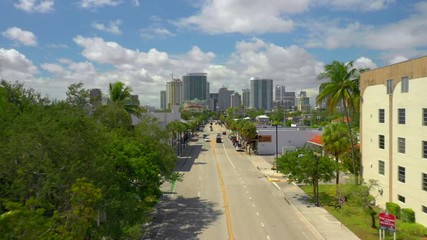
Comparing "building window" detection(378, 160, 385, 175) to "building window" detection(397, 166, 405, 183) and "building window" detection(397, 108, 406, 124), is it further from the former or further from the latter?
"building window" detection(397, 108, 406, 124)

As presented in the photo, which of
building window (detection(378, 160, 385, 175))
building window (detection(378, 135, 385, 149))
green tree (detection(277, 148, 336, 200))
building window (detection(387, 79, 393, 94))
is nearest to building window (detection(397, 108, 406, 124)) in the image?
building window (detection(387, 79, 393, 94))

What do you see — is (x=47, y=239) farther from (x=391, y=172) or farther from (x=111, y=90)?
(x=111, y=90)

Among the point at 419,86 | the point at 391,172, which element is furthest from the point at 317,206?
the point at 419,86

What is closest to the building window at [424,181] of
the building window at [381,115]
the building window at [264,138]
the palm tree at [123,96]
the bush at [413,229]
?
the bush at [413,229]

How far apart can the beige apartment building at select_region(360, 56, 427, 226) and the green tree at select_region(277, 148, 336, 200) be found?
3415mm

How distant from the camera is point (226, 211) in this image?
30672mm

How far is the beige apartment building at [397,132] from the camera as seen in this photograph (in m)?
25.4

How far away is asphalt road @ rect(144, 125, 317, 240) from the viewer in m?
25.1

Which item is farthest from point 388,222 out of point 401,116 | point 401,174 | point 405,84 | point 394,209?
point 405,84

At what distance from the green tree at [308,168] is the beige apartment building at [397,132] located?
3415 mm

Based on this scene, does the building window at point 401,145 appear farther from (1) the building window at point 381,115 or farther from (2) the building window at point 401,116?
(1) the building window at point 381,115

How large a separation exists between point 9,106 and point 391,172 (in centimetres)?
2694

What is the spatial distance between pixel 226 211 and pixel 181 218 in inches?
154

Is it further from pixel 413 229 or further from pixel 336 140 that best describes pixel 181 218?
pixel 336 140
